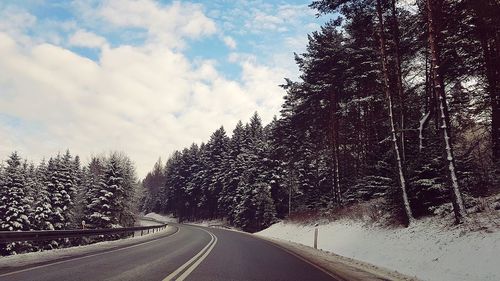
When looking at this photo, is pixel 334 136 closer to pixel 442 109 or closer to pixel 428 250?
pixel 442 109

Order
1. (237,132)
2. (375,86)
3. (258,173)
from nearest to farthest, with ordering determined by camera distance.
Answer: (375,86) → (258,173) → (237,132)

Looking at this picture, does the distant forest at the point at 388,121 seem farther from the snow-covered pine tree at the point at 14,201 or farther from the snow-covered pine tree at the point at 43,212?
the snow-covered pine tree at the point at 14,201

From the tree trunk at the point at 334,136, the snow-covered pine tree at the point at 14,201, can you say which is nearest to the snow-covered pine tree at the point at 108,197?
the snow-covered pine tree at the point at 14,201

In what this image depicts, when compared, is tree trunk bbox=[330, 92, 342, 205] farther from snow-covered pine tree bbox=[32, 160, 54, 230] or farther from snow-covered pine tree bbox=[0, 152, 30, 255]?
snow-covered pine tree bbox=[32, 160, 54, 230]

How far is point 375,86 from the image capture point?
30953 mm

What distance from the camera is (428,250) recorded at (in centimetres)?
1322

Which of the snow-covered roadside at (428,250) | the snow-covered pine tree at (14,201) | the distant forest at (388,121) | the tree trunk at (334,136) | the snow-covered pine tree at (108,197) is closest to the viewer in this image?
the snow-covered roadside at (428,250)

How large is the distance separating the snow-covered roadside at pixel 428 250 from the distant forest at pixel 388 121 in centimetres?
117

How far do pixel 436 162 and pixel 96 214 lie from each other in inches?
1408

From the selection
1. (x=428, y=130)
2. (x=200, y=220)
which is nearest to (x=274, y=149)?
(x=428, y=130)

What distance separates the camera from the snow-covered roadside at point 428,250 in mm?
10352

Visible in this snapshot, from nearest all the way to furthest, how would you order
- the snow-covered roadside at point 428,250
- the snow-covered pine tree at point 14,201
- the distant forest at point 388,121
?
the snow-covered roadside at point 428,250 < the distant forest at point 388,121 < the snow-covered pine tree at point 14,201

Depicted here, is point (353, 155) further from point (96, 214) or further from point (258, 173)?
point (96, 214)

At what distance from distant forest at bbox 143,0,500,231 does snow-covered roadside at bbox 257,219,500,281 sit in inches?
45.9
